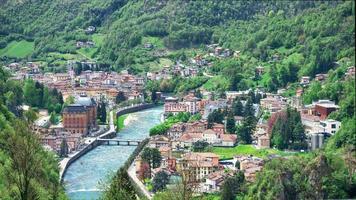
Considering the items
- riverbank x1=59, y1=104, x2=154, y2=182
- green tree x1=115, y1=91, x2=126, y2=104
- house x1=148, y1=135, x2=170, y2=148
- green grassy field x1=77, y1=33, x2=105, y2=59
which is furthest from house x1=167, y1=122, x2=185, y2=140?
green grassy field x1=77, y1=33, x2=105, y2=59

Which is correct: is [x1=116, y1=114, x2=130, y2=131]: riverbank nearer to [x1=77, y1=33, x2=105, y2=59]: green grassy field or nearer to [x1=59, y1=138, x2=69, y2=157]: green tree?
[x1=59, y1=138, x2=69, y2=157]: green tree

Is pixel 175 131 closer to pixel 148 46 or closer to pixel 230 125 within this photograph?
pixel 230 125

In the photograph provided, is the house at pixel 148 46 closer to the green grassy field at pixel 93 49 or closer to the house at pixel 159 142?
the green grassy field at pixel 93 49

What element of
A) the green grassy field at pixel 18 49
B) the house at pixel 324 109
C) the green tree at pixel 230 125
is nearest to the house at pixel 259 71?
the house at pixel 324 109

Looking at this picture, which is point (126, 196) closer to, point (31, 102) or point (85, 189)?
point (85, 189)

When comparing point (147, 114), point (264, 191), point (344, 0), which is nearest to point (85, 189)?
point (264, 191)

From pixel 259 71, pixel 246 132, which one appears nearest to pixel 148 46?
pixel 259 71

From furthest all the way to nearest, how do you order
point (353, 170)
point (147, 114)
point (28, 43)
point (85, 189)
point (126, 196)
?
point (28, 43) → point (147, 114) → point (85, 189) → point (353, 170) → point (126, 196)
